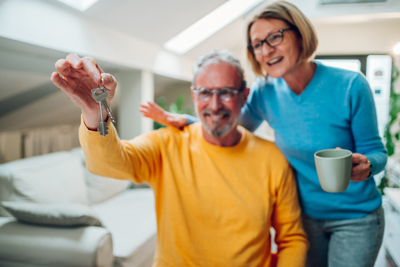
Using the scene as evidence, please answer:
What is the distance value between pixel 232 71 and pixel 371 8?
15.5 inches

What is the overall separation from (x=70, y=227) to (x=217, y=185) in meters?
0.84

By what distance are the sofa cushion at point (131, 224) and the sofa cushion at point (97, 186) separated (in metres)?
0.05

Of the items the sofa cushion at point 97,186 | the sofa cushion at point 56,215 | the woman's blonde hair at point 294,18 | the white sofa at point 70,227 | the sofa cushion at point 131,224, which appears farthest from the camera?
the sofa cushion at point 97,186

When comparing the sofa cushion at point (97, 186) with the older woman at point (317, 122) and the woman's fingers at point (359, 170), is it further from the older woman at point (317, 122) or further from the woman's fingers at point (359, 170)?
the woman's fingers at point (359, 170)

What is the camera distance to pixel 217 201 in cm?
82

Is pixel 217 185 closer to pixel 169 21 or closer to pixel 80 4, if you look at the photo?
pixel 169 21

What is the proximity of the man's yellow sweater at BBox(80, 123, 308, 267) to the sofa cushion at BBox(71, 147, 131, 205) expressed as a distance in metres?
1.24

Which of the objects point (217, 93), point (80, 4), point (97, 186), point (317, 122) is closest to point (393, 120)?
point (317, 122)

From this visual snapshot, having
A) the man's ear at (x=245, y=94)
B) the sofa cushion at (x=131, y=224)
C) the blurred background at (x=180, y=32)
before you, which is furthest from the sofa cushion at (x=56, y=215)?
the man's ear at (x=245, y=94)

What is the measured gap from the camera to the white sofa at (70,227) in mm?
962

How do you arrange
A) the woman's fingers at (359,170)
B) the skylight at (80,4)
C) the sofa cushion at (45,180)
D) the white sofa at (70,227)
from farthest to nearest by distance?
the sofa cushion at (45,180)
the white sofa at (70,227)
the skylight at (80,4)
the woman's fingers at (359,170)

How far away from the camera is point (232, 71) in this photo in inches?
34.6

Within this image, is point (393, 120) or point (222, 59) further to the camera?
point (222, 59)

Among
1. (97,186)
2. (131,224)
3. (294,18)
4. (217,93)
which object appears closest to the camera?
(294,18)
